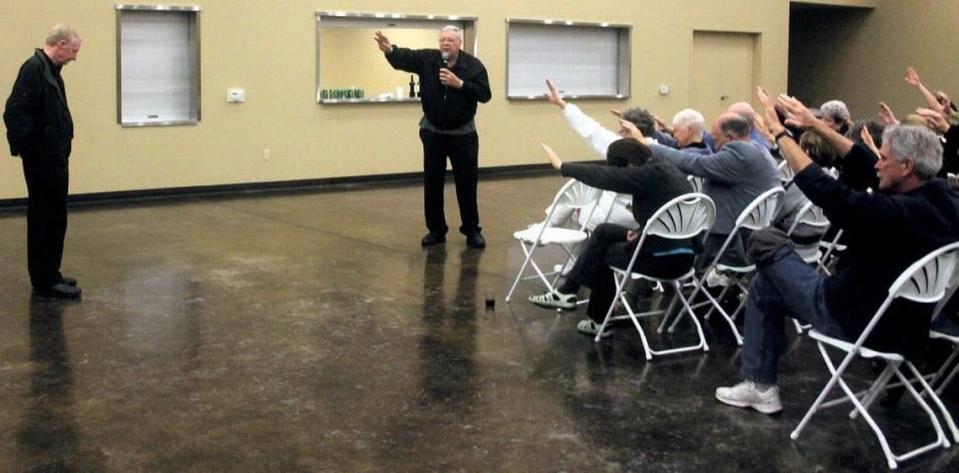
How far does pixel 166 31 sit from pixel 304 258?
14.5 ft

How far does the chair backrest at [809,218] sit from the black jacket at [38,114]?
3955 mm

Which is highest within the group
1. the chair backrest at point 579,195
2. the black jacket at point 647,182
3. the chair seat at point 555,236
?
the black jacket at point 647,182

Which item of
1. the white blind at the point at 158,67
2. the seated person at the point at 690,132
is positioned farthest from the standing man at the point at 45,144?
the white blind at the point at 158,67

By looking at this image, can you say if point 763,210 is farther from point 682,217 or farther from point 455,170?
point 455,170

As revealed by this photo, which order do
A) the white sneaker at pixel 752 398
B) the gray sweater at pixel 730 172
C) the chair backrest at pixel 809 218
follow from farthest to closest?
the chair backrest at pixel 809 218 → the gray sweater at pixel 730 172 → the white sneaker at pixel 752 398

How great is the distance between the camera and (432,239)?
8305 mm

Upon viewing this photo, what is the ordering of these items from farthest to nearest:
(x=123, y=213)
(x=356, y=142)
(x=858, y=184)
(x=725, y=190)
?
(x=356, y=142), (x=123, y=213), (x=725, y=190), (x=858, y=184)

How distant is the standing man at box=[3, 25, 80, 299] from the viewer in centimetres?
604

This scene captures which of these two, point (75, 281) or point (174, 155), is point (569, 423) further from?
point (174, 155)

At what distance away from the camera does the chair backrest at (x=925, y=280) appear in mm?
3662

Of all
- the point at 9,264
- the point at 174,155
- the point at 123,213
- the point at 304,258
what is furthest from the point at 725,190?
the point at 174,155

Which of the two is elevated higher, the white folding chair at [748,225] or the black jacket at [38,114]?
the black jacket at [38,114]

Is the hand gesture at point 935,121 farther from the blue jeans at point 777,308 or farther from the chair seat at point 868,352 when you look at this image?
the chair seat at point 868,352

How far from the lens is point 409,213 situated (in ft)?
33.3
